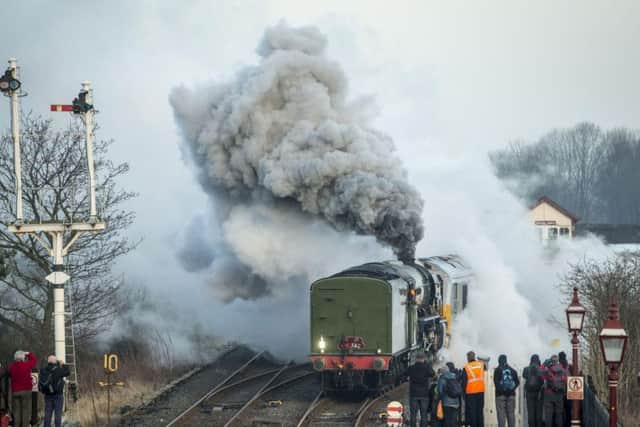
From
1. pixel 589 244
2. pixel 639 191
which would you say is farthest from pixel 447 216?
pixel 639 191

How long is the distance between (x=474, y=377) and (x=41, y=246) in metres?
12.0

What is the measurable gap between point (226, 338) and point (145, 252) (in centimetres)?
910

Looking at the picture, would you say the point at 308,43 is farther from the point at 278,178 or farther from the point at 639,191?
the point at 639,191

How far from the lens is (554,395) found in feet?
59.4

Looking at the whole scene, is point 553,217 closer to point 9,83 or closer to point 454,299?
point 454,299

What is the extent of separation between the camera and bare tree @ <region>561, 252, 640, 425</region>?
23625 millimetres

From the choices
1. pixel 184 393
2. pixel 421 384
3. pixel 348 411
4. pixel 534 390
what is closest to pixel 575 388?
pixel 534 390

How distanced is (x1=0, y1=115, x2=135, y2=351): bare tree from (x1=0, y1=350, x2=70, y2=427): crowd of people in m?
6.88

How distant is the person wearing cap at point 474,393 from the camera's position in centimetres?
1845

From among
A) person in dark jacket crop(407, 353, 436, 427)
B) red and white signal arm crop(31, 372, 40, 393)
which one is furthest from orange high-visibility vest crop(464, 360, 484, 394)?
red and white signal arm crop(31, 372, 40, 393)

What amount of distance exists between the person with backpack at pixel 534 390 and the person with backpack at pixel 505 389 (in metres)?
0.33

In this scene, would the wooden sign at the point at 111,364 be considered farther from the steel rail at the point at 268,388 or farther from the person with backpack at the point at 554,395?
the person with backpack at the point at 554,395

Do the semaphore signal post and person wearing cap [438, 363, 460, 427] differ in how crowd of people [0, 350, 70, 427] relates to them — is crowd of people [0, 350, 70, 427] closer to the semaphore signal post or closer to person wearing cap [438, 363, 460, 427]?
the semaphore signal post

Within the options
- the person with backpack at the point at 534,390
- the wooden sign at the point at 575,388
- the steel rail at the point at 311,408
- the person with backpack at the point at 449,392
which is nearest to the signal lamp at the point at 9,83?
the steel rail at the point at 311,408
